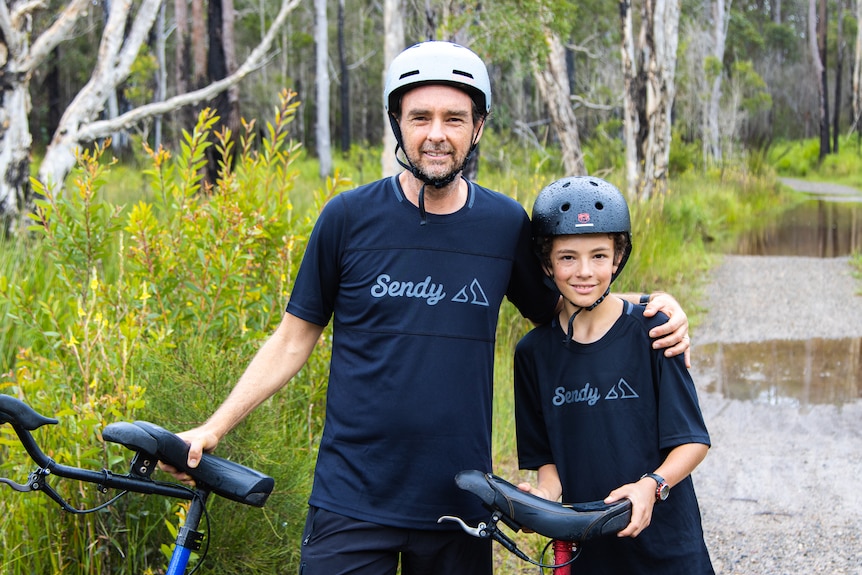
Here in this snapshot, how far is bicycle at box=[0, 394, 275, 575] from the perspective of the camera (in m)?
2.04

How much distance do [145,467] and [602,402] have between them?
1193 millimetres

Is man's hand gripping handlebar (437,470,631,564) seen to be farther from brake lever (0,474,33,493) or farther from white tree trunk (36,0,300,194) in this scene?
white tree trunk (36,0,300,194)

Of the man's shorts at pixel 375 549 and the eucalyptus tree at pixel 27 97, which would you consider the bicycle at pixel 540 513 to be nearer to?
the man's shorts at pixel 375 549

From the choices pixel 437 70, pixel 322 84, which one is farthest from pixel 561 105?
pixel 437 70

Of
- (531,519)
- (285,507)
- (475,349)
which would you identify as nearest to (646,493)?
(531,519)

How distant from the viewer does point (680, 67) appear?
3503 centimetres

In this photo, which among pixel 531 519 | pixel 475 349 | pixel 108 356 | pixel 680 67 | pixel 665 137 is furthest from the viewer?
pixel 680 67

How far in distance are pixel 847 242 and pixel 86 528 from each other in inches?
611

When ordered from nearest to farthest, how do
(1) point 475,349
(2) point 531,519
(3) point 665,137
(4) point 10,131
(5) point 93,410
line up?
(2) point 531,519, (1) point 475,349, (5) point 93,410, (4) point 10,131, (3) point 665,137

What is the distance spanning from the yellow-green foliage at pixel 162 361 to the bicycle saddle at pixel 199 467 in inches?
46.5

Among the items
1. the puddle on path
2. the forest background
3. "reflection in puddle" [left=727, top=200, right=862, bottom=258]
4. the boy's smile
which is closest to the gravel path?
the puddle on path

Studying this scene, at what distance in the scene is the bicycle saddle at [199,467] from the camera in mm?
2189

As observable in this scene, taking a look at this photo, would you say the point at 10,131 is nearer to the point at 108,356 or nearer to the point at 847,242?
the point at 108,356

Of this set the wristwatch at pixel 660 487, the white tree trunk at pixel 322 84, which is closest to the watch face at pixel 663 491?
the wristwatch at pixel 660 487
